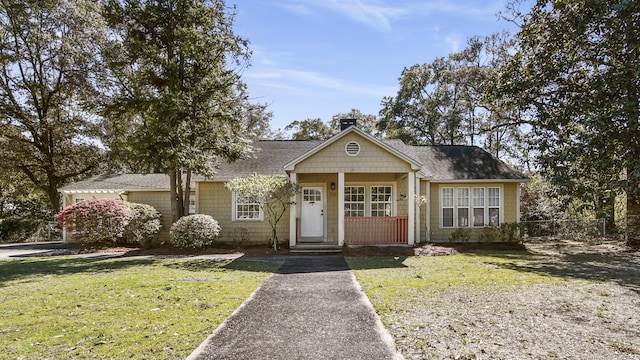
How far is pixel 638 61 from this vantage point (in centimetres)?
1182

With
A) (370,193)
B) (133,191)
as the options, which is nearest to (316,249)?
(370,193)

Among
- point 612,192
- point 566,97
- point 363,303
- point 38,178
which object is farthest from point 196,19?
point 38,178

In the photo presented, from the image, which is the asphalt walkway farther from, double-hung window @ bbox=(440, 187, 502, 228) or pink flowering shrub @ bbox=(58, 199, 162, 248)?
double-hung window @ bbox=(440, 187, 502, 228)

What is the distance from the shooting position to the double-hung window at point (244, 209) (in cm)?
1591

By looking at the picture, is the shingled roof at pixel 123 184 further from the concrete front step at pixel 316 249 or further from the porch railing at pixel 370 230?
the porch railing at pixel 370 230

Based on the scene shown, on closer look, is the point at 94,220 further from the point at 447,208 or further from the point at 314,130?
the point at 314,130

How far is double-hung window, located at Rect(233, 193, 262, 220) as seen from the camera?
15.9 metres

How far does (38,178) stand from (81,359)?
28.6 m

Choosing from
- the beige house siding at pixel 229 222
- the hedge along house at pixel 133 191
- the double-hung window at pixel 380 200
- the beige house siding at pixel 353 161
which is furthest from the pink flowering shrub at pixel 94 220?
the double-hung window at pixel 380 200

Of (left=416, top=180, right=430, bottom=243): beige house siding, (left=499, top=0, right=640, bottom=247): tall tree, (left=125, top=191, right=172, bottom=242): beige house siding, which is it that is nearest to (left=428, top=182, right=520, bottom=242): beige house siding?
(left=416, top=180, right=430, bottom=243): beige house siding

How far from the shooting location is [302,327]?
5.09 metres

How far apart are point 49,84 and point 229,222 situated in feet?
56.5

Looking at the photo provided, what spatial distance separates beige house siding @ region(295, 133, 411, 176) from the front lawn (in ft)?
12.8

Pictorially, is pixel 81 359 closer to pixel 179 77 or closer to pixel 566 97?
pixel 179 77
